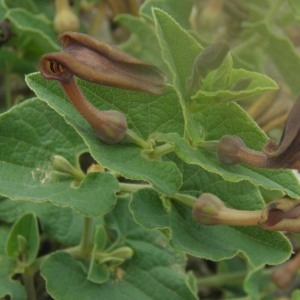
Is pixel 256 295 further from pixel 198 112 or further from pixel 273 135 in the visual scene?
pixel 198 112

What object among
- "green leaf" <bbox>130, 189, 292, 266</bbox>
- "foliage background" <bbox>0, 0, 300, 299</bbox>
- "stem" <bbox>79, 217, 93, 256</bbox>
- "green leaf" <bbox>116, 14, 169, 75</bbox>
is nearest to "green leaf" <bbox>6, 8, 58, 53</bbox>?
"foliage background" <bbox>0, 0, 300, 299</bbox>

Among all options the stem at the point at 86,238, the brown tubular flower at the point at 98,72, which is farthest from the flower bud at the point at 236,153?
the stem at the point at 86,238

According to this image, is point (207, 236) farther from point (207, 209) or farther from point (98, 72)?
point (98, 72)

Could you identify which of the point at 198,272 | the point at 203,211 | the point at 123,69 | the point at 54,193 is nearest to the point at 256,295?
the point at 198,272

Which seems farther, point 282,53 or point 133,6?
point 133,6

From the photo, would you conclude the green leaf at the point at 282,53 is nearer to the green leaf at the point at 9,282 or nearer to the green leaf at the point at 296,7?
the green leaf at the point at 296,7

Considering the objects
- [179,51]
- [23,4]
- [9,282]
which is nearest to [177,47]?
[179,51]

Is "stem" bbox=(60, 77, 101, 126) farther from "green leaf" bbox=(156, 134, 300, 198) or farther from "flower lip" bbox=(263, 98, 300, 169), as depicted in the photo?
"flower lip" bbox=(263, 98, 300, 169)
